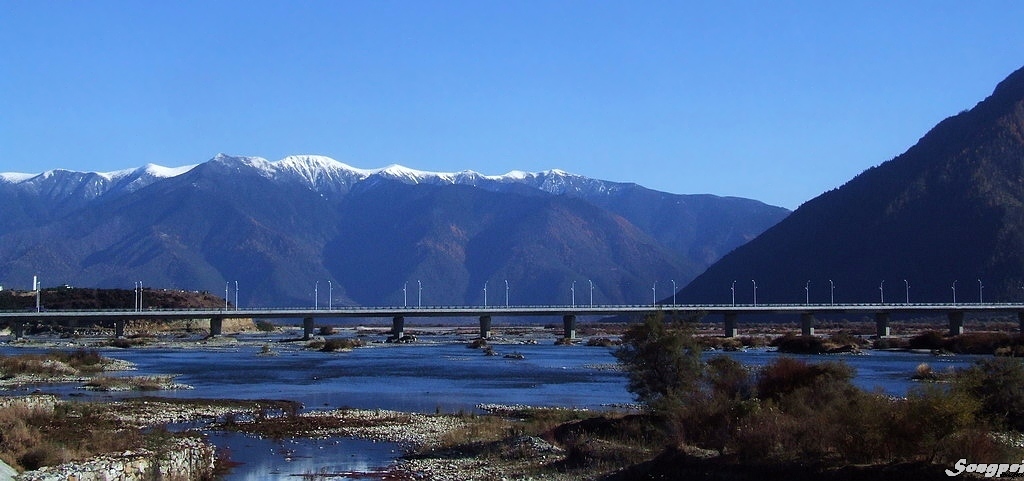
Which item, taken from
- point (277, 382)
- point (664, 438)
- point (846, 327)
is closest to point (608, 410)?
point (664, 438)

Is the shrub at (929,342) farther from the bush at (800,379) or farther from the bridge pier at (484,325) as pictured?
the bush at (800,379)

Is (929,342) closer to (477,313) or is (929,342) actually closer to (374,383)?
(477,313)

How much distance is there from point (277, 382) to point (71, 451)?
36849 mm

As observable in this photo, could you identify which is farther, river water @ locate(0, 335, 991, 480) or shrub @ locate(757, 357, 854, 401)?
shrub @ locate(757, 357, 854, 401)

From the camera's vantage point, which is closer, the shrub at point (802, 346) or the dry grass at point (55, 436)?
the dry grass at point (55, 436)

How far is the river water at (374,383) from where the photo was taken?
32.1m

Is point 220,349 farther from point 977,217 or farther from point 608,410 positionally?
point 977,217

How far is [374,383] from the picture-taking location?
2479 inches

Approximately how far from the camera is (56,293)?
18500 centimetres

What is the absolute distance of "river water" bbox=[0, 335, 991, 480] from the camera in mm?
32094

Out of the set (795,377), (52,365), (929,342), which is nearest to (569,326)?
(929,342)

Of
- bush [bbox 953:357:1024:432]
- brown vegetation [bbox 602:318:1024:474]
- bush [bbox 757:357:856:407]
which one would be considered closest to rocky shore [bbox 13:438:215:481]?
brown vegetation [bbox 602:318:1024:474]

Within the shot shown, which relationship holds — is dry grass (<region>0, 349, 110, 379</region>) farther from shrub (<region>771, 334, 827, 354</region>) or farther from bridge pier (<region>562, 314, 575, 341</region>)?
bridge pier (<region>562, 314, 575, 341</region>)

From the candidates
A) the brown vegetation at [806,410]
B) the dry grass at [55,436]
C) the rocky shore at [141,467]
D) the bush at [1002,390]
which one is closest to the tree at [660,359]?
the brown vegetation at [806,410]
